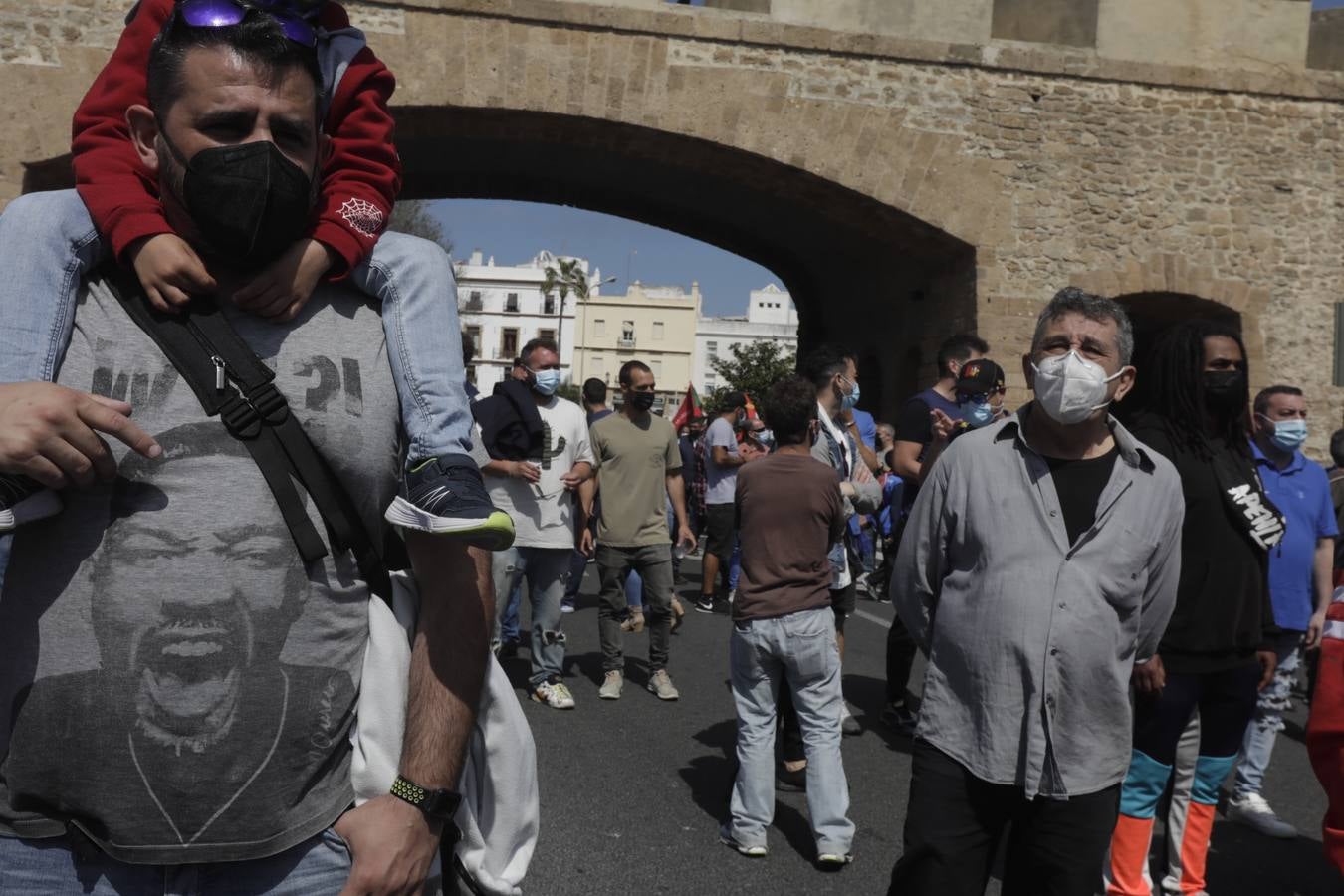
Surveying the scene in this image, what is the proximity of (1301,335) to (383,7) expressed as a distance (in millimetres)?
12027

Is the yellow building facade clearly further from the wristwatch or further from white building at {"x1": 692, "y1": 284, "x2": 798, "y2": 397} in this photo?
the wristwatch

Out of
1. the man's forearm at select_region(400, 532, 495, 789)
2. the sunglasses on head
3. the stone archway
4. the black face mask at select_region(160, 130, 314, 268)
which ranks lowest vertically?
the man's forearm at select_region(400, 532, 495, 789)

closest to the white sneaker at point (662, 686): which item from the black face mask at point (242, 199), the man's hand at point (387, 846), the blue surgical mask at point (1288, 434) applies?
the blue surgical mask at point (1288, 434)

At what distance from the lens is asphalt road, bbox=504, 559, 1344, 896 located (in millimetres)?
4184

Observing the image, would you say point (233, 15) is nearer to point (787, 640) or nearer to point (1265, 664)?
point (787, 640)

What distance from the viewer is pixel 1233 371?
381cm

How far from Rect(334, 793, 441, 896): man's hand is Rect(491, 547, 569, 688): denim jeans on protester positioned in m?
5.00

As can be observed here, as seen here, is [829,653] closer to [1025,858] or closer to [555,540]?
[1025,858]

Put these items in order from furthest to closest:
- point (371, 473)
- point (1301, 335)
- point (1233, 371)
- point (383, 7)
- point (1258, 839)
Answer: point (1301, 335) → point (383, 7) → point (1258, 839) → point (1233, 371) → point (371, 473)

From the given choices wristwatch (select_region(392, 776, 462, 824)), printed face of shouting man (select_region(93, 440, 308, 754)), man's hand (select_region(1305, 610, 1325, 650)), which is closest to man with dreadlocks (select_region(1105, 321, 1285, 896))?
man's hand (select_region(1305, 610, 1325, 650))

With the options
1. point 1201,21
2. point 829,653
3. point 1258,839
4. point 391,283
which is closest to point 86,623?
point 391,283

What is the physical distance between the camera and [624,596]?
7016 mm

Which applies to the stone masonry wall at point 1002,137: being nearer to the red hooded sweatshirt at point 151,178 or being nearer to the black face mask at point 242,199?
the red hooded sweatshirt at point 151,178

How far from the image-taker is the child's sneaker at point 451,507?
138 cm
